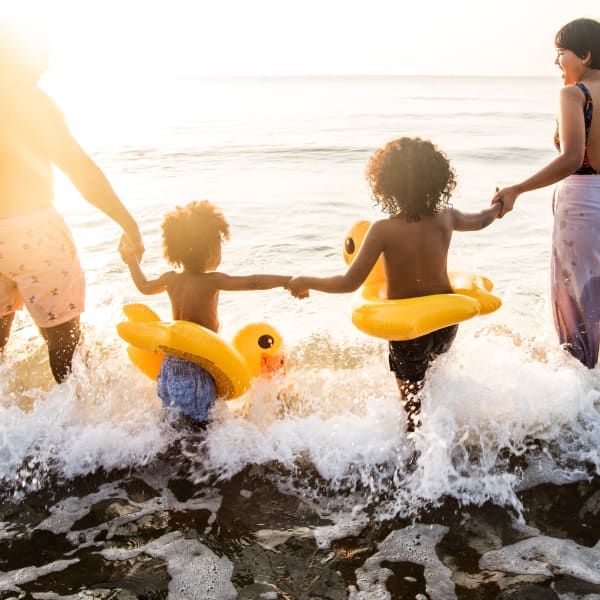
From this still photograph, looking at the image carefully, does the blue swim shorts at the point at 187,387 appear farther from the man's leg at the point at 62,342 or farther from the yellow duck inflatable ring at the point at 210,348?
the man's leg at the point at 62,342

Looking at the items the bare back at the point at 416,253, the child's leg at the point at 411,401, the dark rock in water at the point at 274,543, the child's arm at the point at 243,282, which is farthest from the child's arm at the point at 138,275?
the child's leg at the point at 411,401

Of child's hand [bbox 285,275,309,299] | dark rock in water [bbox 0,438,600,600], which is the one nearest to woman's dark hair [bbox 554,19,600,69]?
child's hand [bbox 285,275,309,299]

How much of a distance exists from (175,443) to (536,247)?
5392mm

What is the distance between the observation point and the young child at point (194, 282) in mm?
3410

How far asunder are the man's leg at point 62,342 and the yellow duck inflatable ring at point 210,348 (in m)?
0.29

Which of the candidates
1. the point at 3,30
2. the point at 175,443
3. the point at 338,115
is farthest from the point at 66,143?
the point at 338,115

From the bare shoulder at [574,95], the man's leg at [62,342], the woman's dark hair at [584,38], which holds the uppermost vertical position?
the woman's dark hair at [584,38]

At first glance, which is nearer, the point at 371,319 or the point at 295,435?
the point at 371,319

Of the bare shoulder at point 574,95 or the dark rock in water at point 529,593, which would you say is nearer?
the dark rock in water at point 529,593

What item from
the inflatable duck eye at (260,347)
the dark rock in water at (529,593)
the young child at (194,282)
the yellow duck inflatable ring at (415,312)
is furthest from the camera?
the inflatable duck eye at (260,347)

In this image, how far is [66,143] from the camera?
10.3 feet

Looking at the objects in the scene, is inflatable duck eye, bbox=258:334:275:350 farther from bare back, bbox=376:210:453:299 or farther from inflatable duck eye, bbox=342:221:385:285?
bare back, bbox=376:210:453:299

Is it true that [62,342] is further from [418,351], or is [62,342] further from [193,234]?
[418,351]

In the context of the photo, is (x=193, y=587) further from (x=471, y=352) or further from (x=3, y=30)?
(x=3, y=30)
